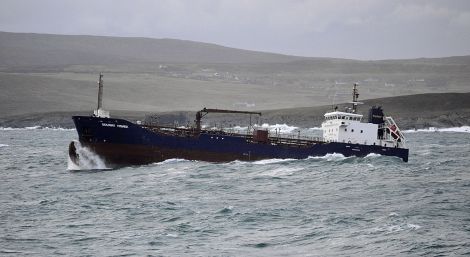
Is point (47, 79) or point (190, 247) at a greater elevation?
point (47, 79)

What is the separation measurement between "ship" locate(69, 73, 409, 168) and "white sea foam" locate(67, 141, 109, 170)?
17 cm

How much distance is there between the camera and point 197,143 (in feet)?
194

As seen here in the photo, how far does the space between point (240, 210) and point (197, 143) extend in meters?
23.4

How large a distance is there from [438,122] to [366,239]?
98394 mm

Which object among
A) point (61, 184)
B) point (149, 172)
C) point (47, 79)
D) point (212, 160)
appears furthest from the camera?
point (47, 79)

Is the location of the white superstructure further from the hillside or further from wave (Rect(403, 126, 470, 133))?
the hillside

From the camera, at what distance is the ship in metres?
57.7

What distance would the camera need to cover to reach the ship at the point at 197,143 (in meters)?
57.7

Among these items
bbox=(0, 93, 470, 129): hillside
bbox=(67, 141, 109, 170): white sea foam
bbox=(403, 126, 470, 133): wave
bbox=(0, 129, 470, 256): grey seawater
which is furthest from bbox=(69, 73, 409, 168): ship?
bbox=(0, 93, 470, 129): hillside

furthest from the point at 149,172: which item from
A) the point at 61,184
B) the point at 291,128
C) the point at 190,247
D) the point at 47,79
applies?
the point at 47,79

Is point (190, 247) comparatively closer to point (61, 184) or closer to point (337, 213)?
point (337, 213)

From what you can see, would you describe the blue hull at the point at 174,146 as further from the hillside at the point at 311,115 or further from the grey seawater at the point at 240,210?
the hillside at the point at 311,115

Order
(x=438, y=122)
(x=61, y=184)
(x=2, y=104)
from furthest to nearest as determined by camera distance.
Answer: (x=2, y=104), (x=438, y=122), (x=61, y=184)

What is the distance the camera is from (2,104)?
545ft
